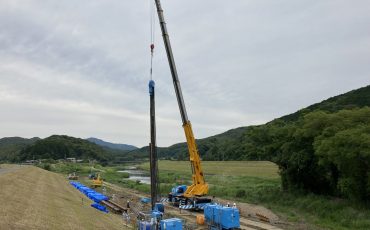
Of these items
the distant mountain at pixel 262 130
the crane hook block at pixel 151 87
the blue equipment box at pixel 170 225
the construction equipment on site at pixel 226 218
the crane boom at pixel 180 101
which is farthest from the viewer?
the distant mountain at pixel 262 130

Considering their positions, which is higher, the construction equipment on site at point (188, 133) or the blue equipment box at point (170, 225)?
the construction equipment on site at point (188, 133)

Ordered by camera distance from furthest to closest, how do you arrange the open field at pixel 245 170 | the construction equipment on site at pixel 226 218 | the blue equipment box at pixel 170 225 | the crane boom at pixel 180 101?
1. the open field at pixel 245 170
2. the crane boom at pixel 180 101
3. the construction equipment on site at pixel 226 218
4. the blue equipment box at pixel 170 225

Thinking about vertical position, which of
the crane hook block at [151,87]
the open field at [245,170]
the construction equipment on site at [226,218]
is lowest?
the construction equipment on site at [226,218]

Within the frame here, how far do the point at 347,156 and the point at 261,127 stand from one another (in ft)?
59.6

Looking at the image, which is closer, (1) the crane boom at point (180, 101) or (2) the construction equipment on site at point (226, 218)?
(2) the construction equipment on site at point (226, 218)

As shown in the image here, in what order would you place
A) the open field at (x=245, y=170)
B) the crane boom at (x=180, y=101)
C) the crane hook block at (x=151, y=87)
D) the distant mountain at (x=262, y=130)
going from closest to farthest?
the crane hook block at (x=151, y=87), the crane boom at (x=180, y=101), the distant mountain at (x=262, y=130), the open field at (x=245, y=170)

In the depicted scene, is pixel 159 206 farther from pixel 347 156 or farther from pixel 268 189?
pixel 268 189

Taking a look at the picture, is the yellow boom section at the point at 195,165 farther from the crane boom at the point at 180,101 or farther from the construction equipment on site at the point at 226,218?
the construction equipment on site at the point at 226,218

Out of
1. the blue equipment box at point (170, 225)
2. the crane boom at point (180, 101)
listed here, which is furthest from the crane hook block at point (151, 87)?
the crane boom at point (180, 101)

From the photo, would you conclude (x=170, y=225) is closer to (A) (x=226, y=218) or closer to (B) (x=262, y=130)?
(A) (x=226, y=218)

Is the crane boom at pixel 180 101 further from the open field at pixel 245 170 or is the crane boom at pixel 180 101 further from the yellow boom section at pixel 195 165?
the open field at pixel 245 170

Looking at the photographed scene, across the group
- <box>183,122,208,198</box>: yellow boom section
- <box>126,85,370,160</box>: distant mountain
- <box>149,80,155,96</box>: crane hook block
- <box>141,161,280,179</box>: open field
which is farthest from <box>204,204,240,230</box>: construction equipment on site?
<box>141,161,280,179</box>: open field

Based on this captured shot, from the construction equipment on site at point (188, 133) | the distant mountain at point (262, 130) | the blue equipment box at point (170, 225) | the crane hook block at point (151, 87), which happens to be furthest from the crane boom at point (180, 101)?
the blue equipment box at point (170, 225)

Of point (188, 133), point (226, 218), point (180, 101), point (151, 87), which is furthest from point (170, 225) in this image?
point (180, 101)
